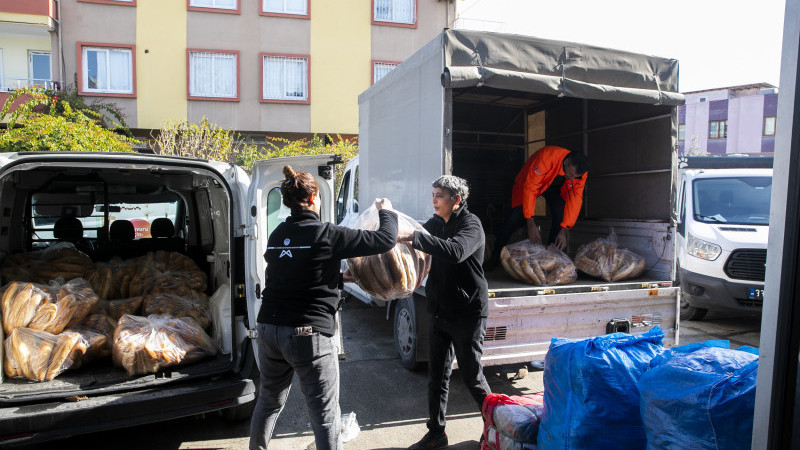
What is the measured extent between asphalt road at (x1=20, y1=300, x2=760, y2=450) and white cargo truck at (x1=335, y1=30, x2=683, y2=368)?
39 centimetres

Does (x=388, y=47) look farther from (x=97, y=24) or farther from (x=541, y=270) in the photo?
(x=541, y=270)

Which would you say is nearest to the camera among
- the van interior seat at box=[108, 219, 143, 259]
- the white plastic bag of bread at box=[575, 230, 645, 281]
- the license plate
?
the white plastic bag of bread at box=[575, 230, 645, 281]

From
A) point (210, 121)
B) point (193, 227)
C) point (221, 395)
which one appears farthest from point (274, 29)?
point (221, 395)

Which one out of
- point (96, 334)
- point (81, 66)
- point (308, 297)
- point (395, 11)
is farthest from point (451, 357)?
point (81, 66)

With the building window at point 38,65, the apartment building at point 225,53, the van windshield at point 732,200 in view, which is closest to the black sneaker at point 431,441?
the van windshield at point 732,200

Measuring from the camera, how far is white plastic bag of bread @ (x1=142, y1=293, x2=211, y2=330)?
4.07 metres

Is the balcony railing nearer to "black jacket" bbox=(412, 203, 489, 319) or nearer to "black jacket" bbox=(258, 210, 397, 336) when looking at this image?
"black jacket" bbox=(258, 210, 397, 336)

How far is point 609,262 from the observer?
5.00 meters

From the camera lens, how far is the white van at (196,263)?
301 centimetres

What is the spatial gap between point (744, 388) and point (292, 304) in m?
2.03

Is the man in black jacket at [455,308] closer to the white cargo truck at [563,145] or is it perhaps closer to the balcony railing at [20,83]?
the white cargo truck at [563,145]

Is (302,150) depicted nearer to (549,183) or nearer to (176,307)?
(549,183)

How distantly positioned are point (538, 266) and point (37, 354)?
156 inches

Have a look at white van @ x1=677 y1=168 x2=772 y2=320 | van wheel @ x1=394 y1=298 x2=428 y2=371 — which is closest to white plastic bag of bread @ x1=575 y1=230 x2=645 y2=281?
van wheel @ x1=394 y1=298 x2=428 y2=371
